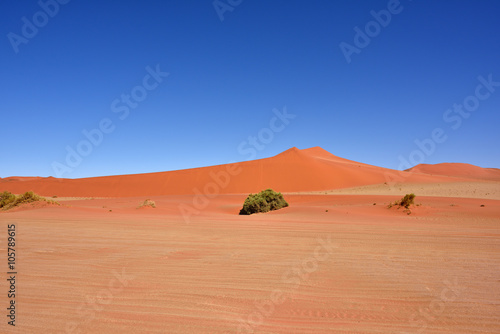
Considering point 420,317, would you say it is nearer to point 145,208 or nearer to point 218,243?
point 218,243

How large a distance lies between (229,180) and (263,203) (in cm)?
3563

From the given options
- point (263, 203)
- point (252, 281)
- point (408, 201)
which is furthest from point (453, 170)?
point (252, 281)

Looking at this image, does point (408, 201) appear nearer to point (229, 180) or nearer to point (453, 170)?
point (229, 180)

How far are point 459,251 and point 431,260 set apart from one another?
144 centimetres

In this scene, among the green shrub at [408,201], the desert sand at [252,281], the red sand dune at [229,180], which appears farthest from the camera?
the red sand dune at [229,180]

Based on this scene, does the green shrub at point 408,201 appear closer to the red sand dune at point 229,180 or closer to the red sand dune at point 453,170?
the red sand dune at point 229,180

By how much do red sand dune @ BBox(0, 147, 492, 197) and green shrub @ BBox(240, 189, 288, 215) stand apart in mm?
28460

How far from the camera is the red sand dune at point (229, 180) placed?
54.1m

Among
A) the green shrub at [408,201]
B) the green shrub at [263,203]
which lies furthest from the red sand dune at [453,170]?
the green shrub at [263,203]

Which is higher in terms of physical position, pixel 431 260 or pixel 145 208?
pixel 145 208

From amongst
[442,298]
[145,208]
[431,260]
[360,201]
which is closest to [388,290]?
[442,298]

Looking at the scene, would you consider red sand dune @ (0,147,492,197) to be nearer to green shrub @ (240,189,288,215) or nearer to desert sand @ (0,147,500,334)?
green shrub @ (240,189,288,215)

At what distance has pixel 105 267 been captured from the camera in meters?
5.82

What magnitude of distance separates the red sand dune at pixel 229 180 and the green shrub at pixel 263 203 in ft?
93.4
